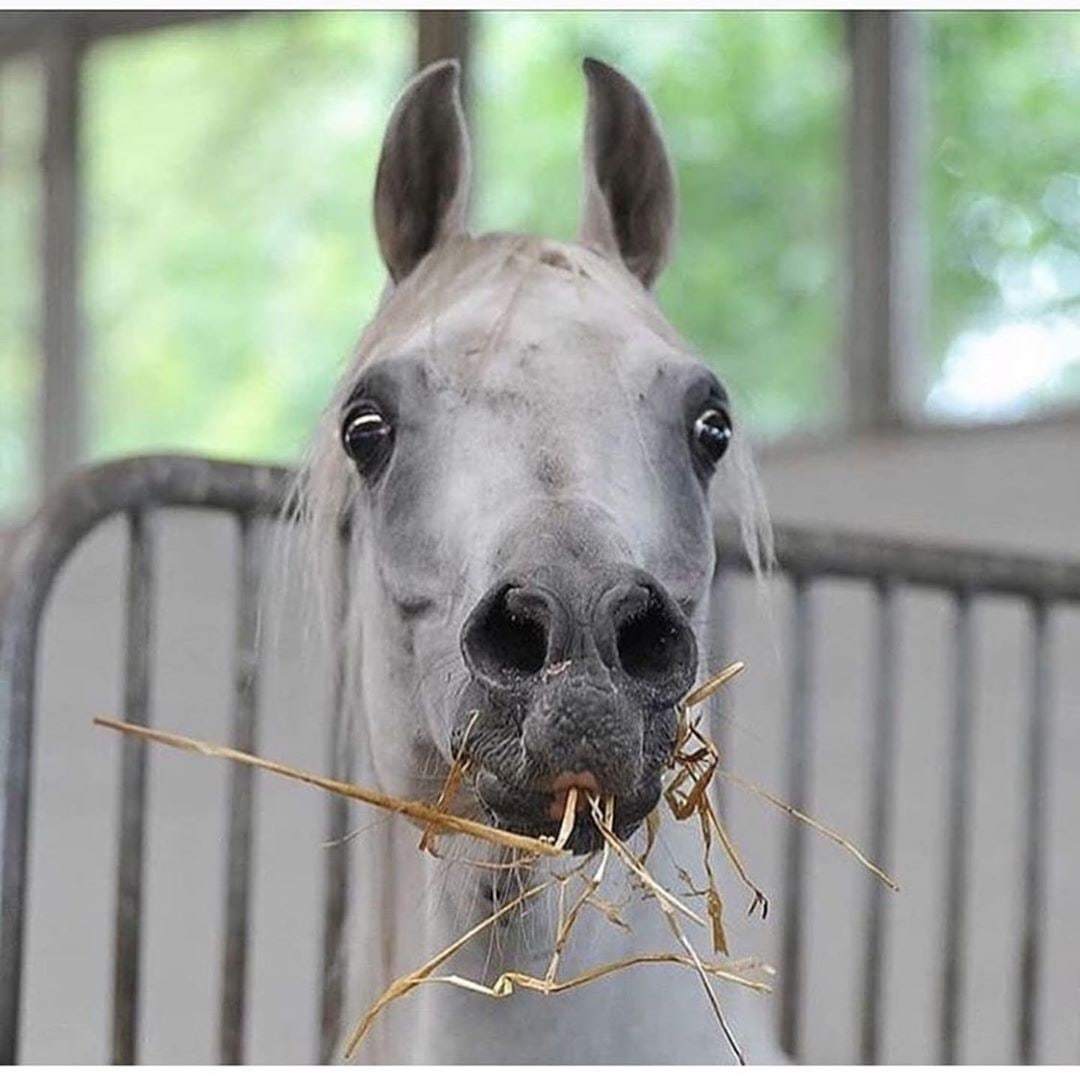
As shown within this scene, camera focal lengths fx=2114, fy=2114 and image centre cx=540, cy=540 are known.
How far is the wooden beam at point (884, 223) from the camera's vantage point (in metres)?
3.30

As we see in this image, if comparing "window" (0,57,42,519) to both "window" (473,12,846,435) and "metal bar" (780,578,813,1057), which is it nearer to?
"window" (473,12,846,435)

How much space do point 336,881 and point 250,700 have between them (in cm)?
20

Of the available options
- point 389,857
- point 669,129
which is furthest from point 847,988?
point 389,857

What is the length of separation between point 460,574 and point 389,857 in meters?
0.27

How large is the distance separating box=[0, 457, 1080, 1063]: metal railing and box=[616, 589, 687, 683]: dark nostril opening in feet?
1.49

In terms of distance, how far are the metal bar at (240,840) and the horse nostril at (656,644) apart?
1.86 feet

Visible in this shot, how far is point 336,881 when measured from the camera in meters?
Answer: 1.69

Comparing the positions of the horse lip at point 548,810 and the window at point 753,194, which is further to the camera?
the window at point 753,194

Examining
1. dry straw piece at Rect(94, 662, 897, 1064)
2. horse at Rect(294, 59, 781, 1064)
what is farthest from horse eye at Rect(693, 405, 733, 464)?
dry straw piece at Rect(94, 662, 897, 1064)

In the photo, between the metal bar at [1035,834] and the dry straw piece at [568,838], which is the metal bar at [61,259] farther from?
the dry straw piece at [568,838]

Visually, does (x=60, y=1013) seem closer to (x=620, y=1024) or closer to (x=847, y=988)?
(x=847, y=988)

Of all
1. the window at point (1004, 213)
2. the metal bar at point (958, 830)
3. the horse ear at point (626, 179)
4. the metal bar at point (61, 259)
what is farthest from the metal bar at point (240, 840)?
the metal bar at point (61, 259)

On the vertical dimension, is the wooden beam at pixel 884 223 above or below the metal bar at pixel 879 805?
above

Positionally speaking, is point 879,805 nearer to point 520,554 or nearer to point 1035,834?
point 1035,834
